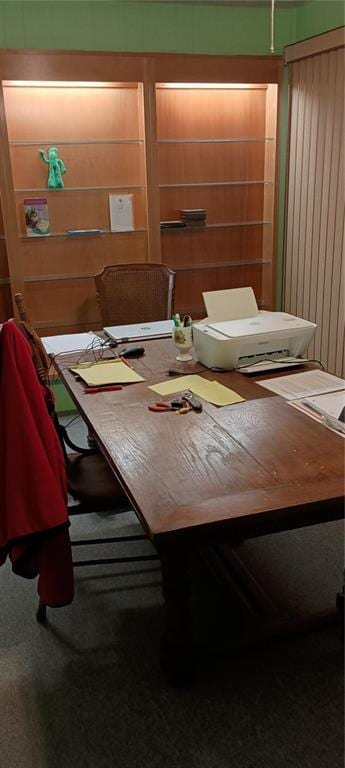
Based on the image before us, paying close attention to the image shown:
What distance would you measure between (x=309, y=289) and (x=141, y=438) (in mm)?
2580

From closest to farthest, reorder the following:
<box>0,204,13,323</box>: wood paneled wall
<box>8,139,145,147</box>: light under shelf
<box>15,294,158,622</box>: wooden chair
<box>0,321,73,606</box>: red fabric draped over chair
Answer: <box>0,321,73,606</box>: red fabric draped over chair, <box>15,294,158,622</box>: wooden chair, <box>8,139,145,147</box>: light under shelf, <box>0,204,13,323</box>: wood paneled wall

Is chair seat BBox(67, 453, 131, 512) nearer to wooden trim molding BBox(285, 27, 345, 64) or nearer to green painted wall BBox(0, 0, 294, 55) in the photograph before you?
green painted wall BBox(0, 0, 294, 55)

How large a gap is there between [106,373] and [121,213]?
1.95m

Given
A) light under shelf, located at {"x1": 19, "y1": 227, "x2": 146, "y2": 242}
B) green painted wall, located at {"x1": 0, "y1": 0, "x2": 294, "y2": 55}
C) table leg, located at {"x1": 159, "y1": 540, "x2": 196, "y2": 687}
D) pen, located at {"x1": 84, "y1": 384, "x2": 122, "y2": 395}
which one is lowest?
table leg, located at {"x1": 159, "y1": 540, "x2": 196, "y2": 687}

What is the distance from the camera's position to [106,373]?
2.28m

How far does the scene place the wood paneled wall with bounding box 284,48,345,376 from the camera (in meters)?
3.48

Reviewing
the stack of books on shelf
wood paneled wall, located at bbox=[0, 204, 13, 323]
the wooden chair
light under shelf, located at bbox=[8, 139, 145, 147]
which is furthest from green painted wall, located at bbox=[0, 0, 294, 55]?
the wooden chair

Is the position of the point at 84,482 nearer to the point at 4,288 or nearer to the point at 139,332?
the point at 139,332

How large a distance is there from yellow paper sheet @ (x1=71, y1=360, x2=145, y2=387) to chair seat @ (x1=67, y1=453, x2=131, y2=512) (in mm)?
315

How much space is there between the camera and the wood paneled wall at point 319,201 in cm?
348

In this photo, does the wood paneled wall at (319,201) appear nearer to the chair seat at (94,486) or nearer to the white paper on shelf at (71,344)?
the white paper on shelf at (71,344)

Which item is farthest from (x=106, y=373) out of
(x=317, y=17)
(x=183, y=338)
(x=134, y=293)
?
(x=317, y=17)

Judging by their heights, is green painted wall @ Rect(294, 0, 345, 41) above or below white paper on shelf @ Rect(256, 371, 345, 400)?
above

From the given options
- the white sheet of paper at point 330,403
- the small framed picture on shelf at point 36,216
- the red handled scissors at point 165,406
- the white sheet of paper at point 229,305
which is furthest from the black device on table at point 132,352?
the small framed picture on shelf at point 36,216
